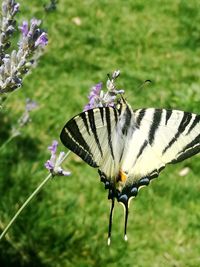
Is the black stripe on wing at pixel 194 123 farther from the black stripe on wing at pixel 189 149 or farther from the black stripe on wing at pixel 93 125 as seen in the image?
the black stripe on wing at pixel 93 125

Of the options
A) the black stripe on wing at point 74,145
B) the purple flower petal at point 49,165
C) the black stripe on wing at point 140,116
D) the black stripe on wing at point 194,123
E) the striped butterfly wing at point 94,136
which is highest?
the black stripe on wing at point 194,123

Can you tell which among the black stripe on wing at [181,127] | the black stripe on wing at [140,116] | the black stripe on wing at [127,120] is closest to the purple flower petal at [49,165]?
the black stripe on wing at [127,120]

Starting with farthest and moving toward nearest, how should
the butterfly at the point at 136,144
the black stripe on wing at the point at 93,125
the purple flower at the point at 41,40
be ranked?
1. the butterfly at the point at 136,144
2. the black stripe on wing at the point at 93,125
3. the purple flower at the point at 41,40

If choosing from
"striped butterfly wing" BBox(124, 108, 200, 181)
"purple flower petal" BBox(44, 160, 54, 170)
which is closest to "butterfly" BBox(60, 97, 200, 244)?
"striped butterfly wing" BBox(124, 108, 200, 181)

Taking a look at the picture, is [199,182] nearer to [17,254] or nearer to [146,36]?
[17,254]

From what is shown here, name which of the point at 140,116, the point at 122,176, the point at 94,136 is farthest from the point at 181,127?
the point at 94,136

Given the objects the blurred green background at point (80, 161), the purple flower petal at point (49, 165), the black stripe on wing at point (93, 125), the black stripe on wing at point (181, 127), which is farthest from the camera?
the blurred green background at point (80, 161)

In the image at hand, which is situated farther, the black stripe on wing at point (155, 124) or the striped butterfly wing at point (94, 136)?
the black stripe on wing at point (155, 124)
